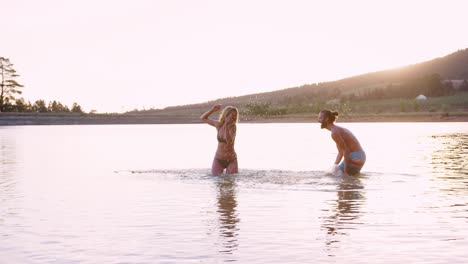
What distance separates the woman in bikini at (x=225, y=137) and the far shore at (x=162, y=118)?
239 ft

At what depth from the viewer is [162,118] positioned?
105250mm

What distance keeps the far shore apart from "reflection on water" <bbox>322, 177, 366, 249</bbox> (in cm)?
7434

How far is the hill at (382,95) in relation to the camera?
112000 millimetres

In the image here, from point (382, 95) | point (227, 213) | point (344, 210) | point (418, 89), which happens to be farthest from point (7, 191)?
point (382, 95)

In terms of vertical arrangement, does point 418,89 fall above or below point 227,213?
above

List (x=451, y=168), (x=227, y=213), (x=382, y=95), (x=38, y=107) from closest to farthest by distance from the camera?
1. (x=227, y=213)
2. (x=451, y=168)
3. (x=38, y=107)
4. (x=382, y=95)

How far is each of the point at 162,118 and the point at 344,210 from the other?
93.8 metres

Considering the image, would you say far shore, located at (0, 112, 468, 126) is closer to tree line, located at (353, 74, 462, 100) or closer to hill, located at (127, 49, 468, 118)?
hill, located at (127, 49, 468, 118)

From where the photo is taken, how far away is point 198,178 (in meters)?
18.5

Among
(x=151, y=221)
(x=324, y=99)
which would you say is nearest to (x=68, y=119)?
(x=324, y=99)

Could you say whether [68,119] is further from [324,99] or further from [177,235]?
[177,235]

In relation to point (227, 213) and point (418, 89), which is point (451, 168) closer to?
point (227, 213)

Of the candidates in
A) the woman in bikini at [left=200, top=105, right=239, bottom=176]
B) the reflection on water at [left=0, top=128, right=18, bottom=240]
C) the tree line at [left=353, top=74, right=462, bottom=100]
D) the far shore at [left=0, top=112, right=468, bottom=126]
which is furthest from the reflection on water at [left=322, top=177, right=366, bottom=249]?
the tree line at [left=353, top=74, right=462, bottom=100]

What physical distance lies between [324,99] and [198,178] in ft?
449
